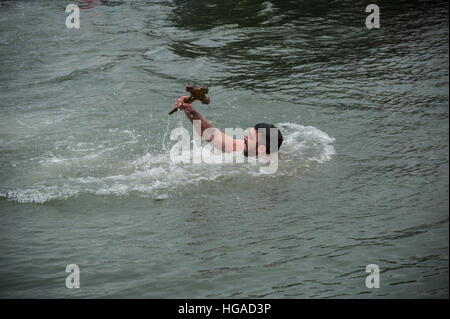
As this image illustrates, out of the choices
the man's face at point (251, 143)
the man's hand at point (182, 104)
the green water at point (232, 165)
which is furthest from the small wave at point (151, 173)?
the man's hand at point (182, 104)

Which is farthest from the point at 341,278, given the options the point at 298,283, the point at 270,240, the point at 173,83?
the point at 173,83

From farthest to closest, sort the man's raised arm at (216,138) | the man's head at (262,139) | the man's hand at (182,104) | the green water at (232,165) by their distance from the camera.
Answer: the man's head at (262,139) → the man's raised arm at (216,138) → the man's hand at (182,104) → the green water at (232,165)

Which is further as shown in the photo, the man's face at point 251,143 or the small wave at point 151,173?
the man's face at point 251,143

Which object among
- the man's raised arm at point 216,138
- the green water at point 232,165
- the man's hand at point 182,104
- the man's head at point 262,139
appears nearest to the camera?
the green water at point 232,165

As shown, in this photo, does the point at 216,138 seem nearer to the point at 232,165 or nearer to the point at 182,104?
the point at 232,165

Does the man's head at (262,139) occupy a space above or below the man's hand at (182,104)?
below

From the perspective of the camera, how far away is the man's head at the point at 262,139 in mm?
6559

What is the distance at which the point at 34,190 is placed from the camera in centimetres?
633

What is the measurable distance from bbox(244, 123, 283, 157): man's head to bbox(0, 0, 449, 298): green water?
34 cm

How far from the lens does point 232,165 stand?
6875mm

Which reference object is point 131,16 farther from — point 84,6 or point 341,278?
point 341,278

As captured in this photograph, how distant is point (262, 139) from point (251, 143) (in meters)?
0.16

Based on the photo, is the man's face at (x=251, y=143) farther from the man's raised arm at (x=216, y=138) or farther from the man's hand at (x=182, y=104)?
the man's hand at (x=182, y=104)

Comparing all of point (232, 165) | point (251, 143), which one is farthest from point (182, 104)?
point (232, 165)
